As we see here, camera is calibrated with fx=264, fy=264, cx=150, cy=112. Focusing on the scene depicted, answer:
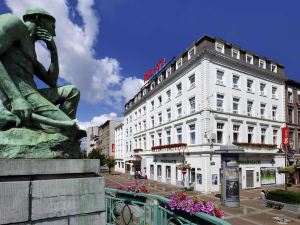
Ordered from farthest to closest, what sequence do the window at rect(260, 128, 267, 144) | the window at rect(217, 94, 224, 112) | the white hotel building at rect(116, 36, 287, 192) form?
1. the window at rect(260, 128, 267, 144)
2. the window at rect(217, 94, 224, 112)
3. the white hotel building at rect(116, 36, 287, 192)

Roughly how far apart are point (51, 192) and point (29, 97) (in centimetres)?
159

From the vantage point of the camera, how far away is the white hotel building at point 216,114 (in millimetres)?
30297

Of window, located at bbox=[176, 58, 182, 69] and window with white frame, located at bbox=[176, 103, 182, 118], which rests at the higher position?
window, located at bbox=[176, 58, 182, 69]

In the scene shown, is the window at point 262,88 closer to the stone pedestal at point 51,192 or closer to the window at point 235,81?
the window at point 235,81

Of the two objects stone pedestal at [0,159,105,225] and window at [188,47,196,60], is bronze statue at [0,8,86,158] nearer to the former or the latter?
A: stone pedestal at [0,159,105,225]

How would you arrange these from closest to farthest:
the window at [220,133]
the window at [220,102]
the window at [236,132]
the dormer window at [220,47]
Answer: the window at [220,133], the window at [220,102], the window at [236,132], the dormer window at [220,47]

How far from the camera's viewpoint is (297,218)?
57.6 ft

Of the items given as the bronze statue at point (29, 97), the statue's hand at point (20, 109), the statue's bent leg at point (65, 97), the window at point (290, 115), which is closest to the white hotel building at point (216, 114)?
the window at point (290, 115)

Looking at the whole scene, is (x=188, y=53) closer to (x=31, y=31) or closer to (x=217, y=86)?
(x=217, y=86)

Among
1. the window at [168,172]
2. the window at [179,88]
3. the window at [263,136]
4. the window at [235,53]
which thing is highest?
the window at [235,53]

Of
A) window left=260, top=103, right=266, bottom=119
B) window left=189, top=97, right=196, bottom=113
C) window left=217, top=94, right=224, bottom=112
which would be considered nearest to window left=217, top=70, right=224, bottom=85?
window left=217, top=94, right=224, bottom=112

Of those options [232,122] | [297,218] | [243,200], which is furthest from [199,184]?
[297,218]

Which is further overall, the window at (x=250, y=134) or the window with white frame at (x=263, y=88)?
the window with white frame at (x=263, y=88)

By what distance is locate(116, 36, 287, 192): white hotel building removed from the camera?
99.4 feet
